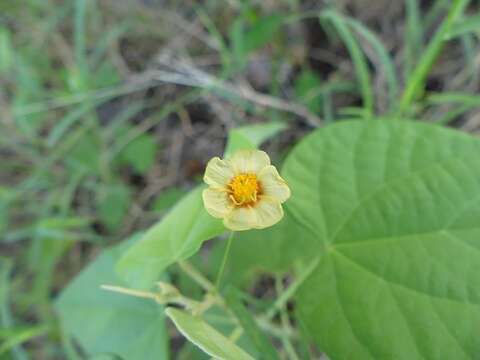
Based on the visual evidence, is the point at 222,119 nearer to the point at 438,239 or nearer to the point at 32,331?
the point at 32,331

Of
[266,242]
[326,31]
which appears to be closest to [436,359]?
[266,242]

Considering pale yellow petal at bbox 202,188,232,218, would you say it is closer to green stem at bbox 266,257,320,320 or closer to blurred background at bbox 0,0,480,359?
green stem at bbox 266,257,320,320

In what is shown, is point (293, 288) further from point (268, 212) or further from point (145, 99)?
point (145, 99)

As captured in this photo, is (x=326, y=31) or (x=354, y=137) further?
(x=326, y=31)

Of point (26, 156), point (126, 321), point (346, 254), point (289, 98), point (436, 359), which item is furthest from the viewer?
point (26, 156)

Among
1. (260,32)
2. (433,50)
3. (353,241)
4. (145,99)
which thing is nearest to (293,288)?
(353,241)

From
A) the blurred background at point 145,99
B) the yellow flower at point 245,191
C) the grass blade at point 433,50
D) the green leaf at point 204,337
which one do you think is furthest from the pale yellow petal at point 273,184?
the blurred background at point 145,99

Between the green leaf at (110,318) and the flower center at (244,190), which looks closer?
the flower center at (244,190)

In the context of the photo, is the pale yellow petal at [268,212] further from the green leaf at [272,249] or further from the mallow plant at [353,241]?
the green leaf at [272,249]
